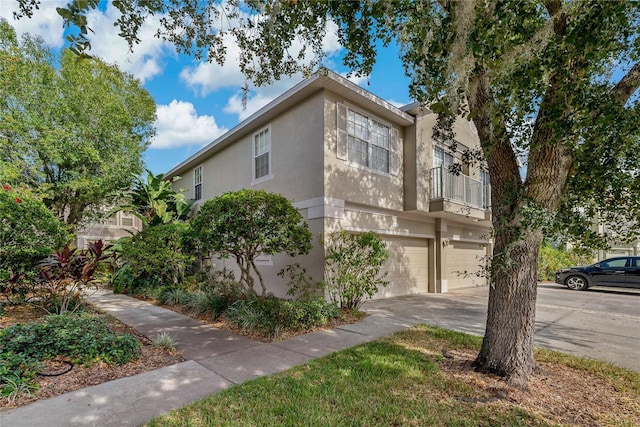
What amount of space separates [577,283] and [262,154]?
14.8 metres

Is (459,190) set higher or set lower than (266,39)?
lower

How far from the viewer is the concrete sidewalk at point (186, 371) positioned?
328 centimetres

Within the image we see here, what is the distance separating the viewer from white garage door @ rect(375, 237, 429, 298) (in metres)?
11.0

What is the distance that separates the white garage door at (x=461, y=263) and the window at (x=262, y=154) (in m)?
8.19

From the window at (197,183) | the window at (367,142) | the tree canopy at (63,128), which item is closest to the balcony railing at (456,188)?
the window at (367,142)

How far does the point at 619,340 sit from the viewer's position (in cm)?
638

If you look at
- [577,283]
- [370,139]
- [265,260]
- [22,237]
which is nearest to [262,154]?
[265,260]

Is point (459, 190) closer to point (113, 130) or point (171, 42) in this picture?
point (171, 42)

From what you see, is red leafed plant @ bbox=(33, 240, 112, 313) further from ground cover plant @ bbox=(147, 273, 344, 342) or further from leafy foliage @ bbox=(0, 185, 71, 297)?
ground cover plant @ bbox=(147, 273, 344, 342)

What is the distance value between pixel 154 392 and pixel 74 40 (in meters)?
3.76

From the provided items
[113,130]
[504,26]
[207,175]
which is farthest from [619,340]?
[113,130]

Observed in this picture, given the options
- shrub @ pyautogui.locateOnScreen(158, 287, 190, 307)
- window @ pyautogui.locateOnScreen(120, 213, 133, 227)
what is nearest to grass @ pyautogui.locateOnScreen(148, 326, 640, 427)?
shrub @ pyautogui.locateOnScreen(158, 287, 190, 307)

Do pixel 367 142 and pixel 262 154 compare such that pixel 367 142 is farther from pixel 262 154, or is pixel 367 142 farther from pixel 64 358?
pixel 64 358

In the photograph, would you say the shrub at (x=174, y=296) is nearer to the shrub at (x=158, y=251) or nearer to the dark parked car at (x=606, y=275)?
the shrub at (x=158, y=251)
